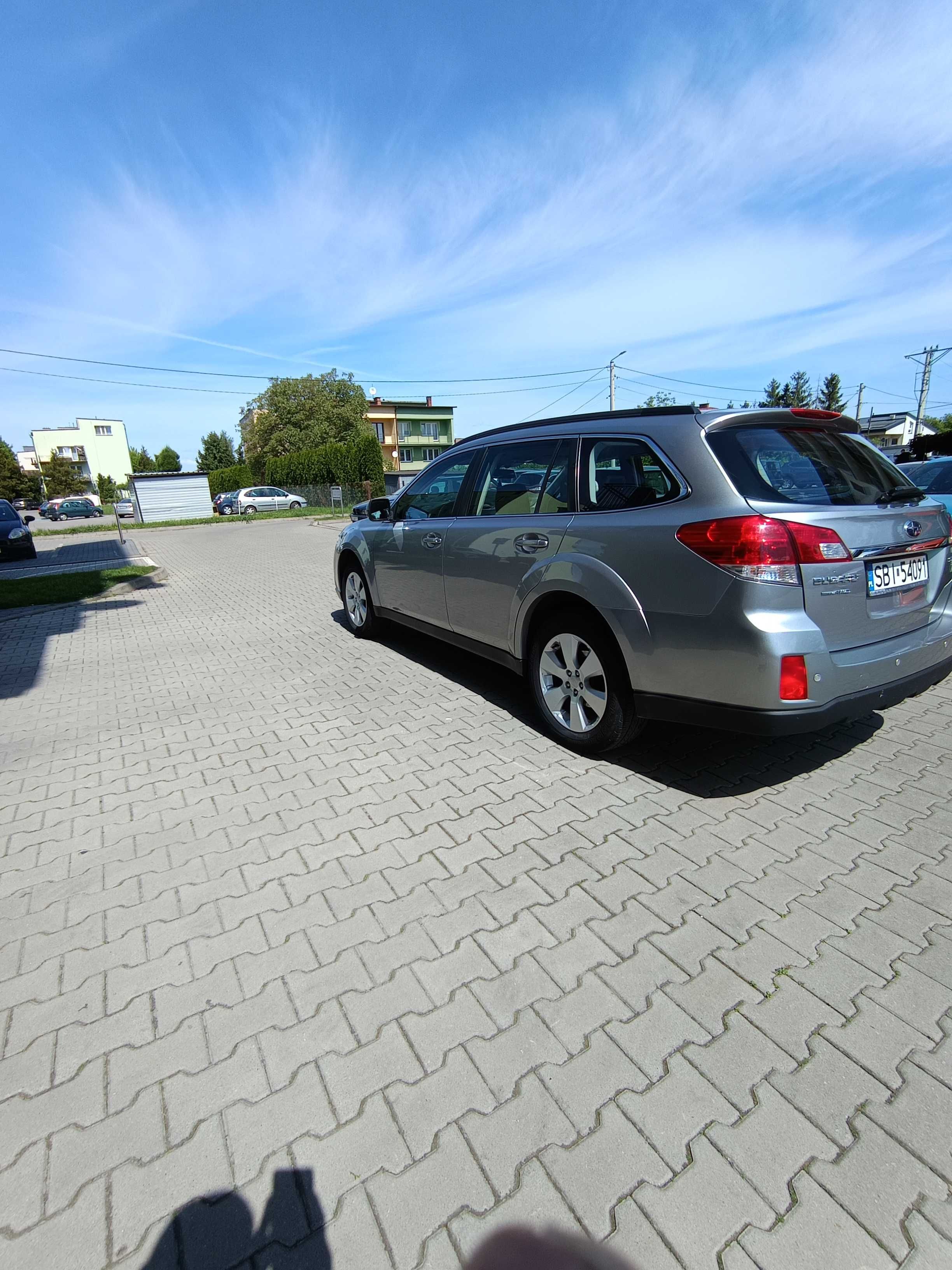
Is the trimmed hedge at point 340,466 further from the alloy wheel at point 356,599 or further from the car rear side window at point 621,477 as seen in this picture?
the car rear side window at point 621,477

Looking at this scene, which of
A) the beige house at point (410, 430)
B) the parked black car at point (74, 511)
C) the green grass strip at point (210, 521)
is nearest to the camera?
the green grass strip at point (210, 521)

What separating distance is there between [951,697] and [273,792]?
458cm

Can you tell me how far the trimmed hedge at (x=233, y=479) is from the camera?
148 ft

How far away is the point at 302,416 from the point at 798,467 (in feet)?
152

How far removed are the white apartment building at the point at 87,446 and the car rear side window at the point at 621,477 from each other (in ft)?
336

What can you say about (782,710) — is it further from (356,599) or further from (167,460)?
(167,460)

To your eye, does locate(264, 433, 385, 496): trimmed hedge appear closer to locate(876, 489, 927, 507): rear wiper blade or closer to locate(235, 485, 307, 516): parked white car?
locate(235, 485, 307, 516): parked white car

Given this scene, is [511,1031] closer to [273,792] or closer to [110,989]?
[110,989]

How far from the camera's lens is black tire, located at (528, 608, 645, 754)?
11.0 ft

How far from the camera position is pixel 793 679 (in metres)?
2.66

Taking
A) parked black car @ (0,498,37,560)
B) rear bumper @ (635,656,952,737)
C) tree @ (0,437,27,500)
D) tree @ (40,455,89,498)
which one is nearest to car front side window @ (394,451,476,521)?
rear bumper @ (635,656,952,737)

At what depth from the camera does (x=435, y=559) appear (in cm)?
479

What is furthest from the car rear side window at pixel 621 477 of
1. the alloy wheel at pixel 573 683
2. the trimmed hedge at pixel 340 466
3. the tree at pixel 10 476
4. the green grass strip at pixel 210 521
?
the tree at pixel 10 476

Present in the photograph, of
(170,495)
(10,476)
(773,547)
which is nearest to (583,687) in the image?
→ (773,547)
